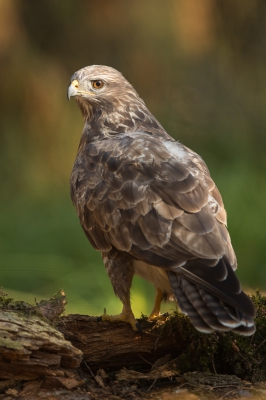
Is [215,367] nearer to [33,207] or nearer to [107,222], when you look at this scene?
[107,222]

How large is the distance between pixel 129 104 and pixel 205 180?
3.34 feet

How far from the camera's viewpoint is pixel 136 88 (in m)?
6.77

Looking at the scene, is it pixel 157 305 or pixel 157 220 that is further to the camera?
pixel 157 305

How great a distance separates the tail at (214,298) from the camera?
3.00 metres

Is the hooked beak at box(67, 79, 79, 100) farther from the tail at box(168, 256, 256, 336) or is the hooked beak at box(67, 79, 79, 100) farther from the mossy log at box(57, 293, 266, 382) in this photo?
the tail at box(168, 256, 256, 336)

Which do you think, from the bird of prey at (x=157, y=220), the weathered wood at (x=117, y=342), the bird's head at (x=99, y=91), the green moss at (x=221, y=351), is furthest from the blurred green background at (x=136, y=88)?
the green moss at (x=221, y=351)

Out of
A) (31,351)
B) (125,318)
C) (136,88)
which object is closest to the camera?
(31,351)

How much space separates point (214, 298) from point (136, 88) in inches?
158

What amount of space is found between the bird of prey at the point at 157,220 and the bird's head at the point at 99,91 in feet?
0.07

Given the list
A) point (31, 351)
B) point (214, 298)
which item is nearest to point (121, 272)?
point (214, 298)

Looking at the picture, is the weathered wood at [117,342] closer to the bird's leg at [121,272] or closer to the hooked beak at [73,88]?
the bird's leg at [121,272]

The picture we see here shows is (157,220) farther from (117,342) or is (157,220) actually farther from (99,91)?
(99,91)

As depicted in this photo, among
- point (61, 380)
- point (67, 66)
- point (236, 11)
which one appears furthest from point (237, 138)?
point (61, 380)

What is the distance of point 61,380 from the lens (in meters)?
3.01
